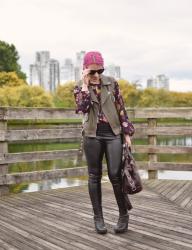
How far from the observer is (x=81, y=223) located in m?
4.81

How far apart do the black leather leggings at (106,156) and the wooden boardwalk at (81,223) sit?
1.40 feet

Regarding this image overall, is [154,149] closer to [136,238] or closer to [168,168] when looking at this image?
[168,168]

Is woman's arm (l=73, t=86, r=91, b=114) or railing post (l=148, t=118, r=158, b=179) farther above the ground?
woman's arm (l=73, t=86, r=91, b=114)

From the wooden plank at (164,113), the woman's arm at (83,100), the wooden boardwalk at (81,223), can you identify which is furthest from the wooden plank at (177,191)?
the woman's arm at (83,100)

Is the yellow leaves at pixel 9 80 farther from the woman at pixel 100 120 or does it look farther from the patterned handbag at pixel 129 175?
the patterned handbag at pixel 129 175

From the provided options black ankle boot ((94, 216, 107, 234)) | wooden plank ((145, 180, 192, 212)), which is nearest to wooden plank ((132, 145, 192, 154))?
wooden plank ((145, 180, 192, 212))

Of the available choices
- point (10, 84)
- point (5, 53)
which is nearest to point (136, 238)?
point (10, 84)

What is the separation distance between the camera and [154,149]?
7.95 m

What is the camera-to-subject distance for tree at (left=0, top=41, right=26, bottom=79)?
6500 centimetres

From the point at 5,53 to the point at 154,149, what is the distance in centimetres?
5999

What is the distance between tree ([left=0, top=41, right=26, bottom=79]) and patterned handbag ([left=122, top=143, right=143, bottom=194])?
61243mm

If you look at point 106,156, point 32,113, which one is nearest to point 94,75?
point 106,156

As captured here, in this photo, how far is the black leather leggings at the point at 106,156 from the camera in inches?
167

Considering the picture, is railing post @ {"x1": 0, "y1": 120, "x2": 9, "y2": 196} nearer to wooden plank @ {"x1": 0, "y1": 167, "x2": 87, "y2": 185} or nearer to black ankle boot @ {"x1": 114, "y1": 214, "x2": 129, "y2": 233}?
wooden plank @ {"x1": 0, "y1": 167, "x2": 87, "y2": 185}
